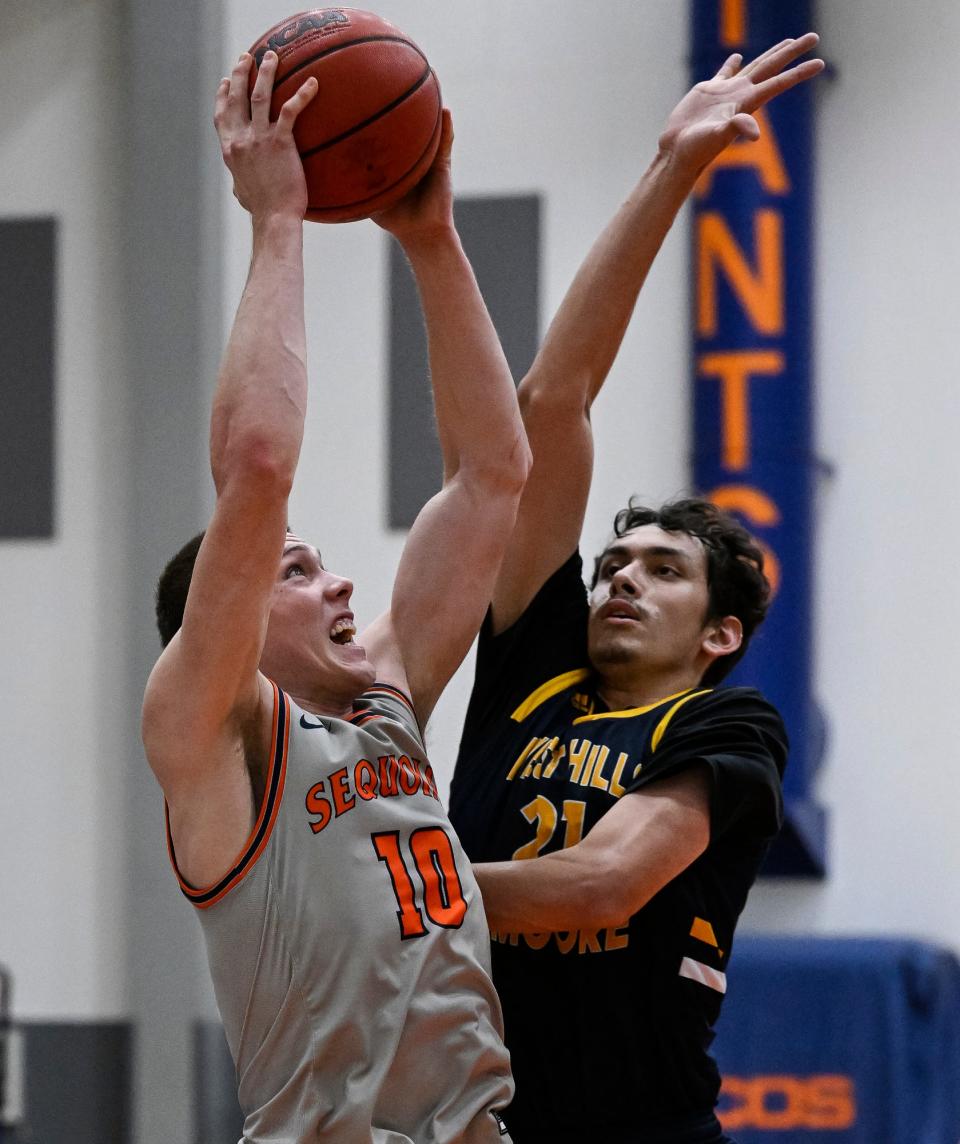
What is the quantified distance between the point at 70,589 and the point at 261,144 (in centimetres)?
474

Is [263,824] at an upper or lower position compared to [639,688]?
lower

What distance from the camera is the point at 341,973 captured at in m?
2.26

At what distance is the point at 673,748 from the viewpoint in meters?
2.76

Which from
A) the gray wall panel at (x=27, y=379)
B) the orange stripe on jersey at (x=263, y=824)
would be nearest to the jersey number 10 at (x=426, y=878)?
the orange stripe on jersey at (x=263, y=824)

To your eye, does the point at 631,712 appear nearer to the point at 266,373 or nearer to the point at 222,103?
the point at 266,373

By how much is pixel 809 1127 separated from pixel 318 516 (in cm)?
293

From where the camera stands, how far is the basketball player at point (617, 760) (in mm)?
2709

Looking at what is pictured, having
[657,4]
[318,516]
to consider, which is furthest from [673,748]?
[657,4]

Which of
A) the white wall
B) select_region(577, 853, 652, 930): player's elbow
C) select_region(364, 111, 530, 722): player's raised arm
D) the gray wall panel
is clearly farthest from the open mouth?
the gray wall panel

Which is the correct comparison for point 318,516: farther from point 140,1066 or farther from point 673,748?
point 673,748

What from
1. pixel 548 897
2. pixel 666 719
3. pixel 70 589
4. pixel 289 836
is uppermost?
pixel 70 589

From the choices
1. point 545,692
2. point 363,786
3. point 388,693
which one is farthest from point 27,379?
point 363,786

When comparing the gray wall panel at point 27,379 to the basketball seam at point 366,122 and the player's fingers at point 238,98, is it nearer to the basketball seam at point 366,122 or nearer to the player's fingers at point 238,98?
the basketball seam at point 366,122

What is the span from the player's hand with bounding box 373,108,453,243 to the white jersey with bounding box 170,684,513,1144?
2.67 ft
